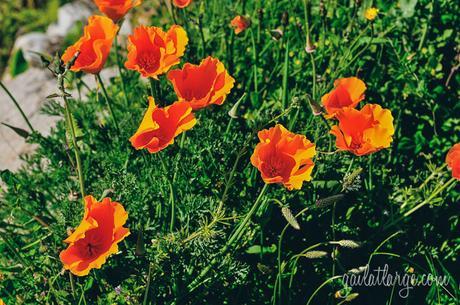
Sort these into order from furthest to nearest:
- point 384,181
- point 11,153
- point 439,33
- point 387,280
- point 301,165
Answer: point 11,153 < point 439,33 < point 384,181 < point 387,280 < point 301,165

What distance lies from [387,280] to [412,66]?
93 cm

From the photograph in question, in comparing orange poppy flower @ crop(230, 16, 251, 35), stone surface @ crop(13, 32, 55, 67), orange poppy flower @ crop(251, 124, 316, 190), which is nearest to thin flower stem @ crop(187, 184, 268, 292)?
orange poppy flower @ crop(251, 124, 316, 190)

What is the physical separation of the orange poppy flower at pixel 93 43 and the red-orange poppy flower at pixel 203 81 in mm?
239

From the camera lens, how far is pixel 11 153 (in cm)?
325

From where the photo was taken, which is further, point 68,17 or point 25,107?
point 68,17

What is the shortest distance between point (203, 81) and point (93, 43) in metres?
0.38

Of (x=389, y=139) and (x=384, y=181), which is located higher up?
(x=389, y=139)

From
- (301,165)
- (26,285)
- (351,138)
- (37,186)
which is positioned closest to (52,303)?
(26,285)

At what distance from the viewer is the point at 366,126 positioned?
1827 millimetres

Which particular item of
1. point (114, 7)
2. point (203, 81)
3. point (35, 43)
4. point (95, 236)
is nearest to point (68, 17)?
point (35, 43)

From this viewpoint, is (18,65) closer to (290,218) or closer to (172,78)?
(172,78)

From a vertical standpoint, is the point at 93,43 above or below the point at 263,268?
above

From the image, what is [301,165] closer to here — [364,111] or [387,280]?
[364,111]

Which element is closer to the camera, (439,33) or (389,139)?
(389,139)
